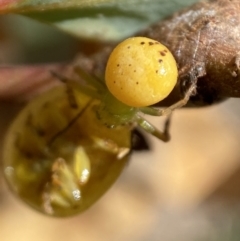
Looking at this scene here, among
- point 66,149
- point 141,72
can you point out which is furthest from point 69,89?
point 141,72

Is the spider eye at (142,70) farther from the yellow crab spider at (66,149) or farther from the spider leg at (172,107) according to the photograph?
the yellow crab spider at (66,149)

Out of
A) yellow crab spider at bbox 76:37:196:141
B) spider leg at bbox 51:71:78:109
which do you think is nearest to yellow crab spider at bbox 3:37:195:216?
spider leg at bbox 51:71:78:109

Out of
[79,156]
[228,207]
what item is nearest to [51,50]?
[79,156]

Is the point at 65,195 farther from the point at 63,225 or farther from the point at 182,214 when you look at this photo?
the point at 182,214

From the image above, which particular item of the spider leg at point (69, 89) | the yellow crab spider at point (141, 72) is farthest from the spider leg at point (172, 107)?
the spider leg at point (69, 89)

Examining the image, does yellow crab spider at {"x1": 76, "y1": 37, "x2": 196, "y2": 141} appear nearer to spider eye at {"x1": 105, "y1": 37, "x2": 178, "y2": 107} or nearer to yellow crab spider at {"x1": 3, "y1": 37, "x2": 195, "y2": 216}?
spider eye at {"x1": 105, "y1": 37, "x2": 178, "y2": 107}

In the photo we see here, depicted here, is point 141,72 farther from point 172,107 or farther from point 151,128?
point 151,128
